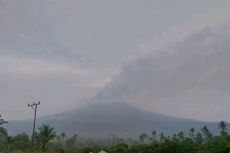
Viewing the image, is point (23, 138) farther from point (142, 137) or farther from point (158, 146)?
point (142, 137)

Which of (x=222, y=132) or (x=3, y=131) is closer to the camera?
(x=3, y=131)

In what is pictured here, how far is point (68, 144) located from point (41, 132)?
46.2 meters

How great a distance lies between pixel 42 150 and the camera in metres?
71.0

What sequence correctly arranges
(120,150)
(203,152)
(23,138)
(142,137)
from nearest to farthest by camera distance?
1. (203,152)
2. (120,150)
3. (23,138)
4. (142,137)

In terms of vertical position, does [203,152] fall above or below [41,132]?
below

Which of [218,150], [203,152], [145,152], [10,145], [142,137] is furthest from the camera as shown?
[142,137]

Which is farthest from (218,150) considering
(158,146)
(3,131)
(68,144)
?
(68,144)

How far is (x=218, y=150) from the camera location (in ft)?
153

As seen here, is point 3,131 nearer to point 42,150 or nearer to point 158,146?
point 42,150

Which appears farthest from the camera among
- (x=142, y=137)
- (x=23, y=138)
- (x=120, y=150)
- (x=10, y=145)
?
(x=142, y=137)

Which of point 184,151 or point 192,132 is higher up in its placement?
point 192,132

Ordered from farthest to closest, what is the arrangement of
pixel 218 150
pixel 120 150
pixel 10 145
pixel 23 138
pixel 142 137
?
pixel 142 137 → pixel 23 138 → pixel 10 145 → pixel 120 150 → pixel 218 150

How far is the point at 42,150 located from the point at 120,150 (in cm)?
1583

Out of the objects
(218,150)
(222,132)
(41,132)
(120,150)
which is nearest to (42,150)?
(41,132)
